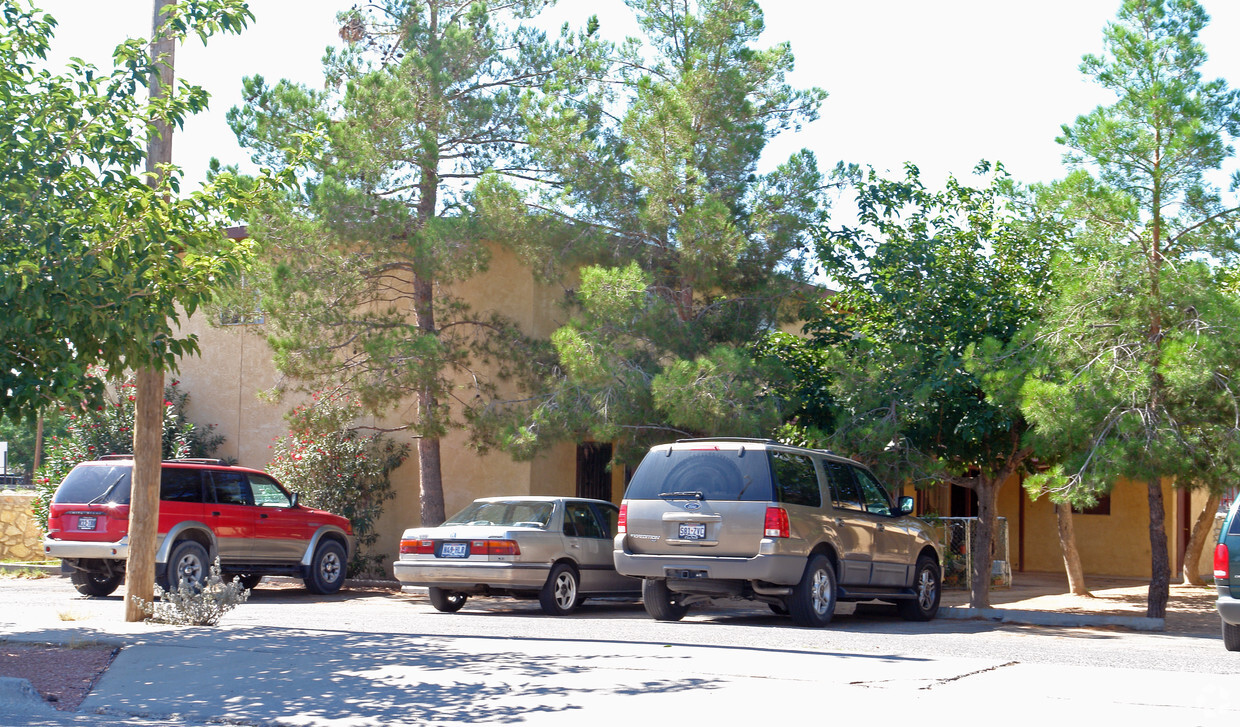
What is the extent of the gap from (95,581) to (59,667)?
7.67 m

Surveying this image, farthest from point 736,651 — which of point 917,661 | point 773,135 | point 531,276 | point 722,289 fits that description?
point 531,276

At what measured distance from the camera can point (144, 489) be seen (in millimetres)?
11172

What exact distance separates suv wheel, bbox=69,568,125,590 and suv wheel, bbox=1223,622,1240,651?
42.5 ft

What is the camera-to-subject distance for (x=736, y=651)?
374 inches

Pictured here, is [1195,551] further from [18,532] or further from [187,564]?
[18,532]

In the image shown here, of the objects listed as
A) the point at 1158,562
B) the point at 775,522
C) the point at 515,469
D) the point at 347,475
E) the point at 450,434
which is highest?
the point at 450,434

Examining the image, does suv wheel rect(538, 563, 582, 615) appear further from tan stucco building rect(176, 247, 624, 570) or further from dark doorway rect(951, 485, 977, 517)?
dark doorway rect(951, 485, 977, 517)

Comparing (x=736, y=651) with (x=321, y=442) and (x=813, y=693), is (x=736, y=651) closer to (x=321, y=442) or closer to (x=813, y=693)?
(x=813, y=693)

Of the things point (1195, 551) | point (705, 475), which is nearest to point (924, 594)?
point (705, 475)

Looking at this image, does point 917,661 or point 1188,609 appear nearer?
point 917,661

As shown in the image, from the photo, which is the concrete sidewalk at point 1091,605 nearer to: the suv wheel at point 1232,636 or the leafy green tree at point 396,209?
the suv wheel at point 1232,636

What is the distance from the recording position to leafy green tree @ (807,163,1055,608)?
1453 centimetres

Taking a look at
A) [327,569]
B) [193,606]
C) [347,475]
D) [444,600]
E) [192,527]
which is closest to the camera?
[193,606]

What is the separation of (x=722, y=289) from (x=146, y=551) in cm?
854
